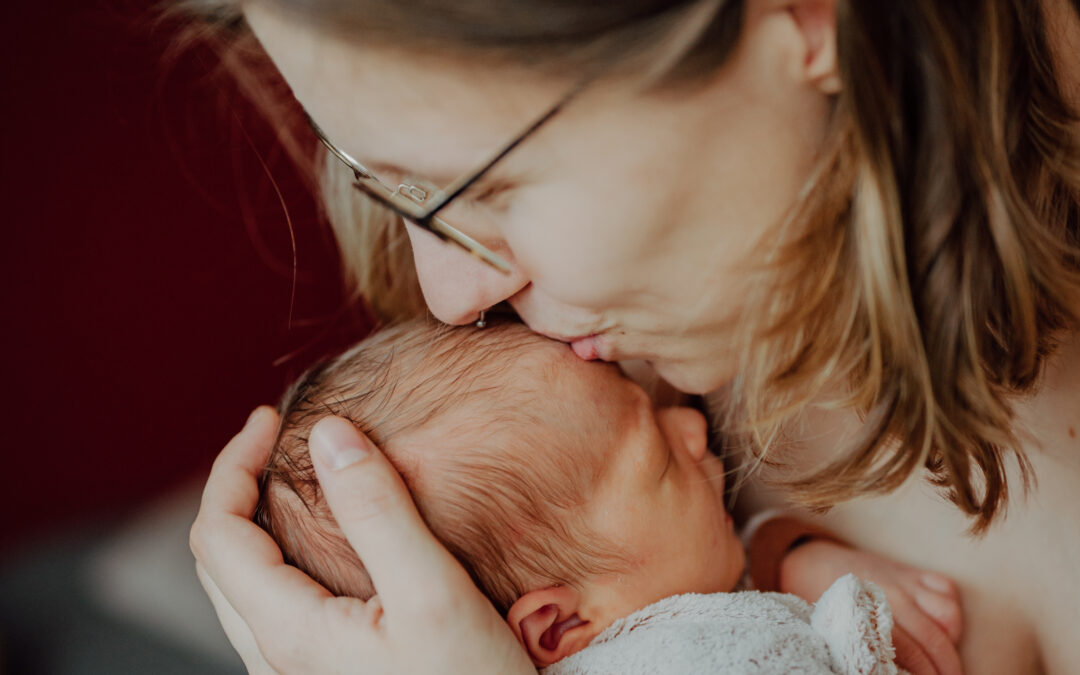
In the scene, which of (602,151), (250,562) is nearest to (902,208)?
(602,151)

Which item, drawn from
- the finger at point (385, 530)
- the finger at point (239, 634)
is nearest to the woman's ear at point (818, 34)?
the finger at point (385, 530)

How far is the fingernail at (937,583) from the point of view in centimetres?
116

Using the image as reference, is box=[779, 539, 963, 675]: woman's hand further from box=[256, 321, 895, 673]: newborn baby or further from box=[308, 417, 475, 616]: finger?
box=[308, 417, 475, 616]: finger

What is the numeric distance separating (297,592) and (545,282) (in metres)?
0.41

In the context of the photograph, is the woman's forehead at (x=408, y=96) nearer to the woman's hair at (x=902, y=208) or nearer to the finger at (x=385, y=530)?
the woman's hair at (x=902, y=208)

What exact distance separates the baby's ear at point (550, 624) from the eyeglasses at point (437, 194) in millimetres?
363

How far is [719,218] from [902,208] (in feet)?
0.50

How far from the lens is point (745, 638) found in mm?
935

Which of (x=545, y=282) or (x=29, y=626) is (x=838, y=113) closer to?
(x=545, y=282)

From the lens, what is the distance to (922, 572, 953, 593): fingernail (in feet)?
3.80

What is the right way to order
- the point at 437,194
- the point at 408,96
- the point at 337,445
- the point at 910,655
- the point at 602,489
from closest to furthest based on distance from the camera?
the point at 408,96 → the point at 437,194 → the point at 337,445 → the point at 602,489 → the point at 910,655

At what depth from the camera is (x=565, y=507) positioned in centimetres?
98

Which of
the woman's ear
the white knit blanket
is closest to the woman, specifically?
the woman's ear

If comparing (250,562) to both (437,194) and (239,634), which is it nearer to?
(239,634)
